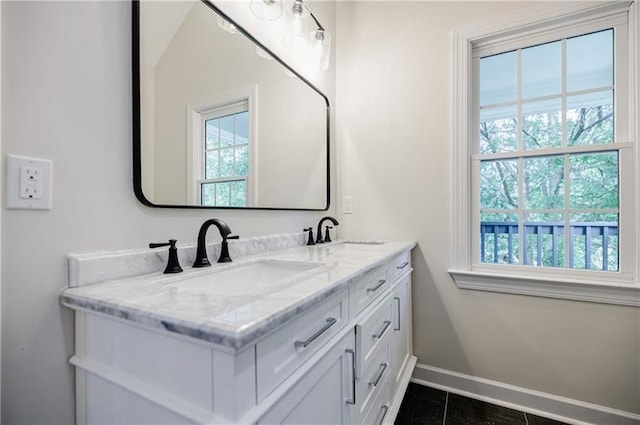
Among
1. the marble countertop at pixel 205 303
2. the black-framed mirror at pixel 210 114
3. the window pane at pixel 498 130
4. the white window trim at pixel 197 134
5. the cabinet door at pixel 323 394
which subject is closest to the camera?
the marble countertop at pixel 205 303

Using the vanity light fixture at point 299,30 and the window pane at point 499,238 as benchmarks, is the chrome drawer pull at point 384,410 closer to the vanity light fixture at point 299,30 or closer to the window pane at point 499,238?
the window pane at point 499,238

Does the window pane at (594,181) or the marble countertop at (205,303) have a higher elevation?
the window pane at (594,181)

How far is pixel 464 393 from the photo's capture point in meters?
1.76

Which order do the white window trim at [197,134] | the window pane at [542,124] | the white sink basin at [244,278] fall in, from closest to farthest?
the white sink basin at [244,278], the white window trim at [197,134], the window pane at [542,124]

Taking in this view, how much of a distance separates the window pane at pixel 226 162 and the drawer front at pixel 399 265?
844 millimetres

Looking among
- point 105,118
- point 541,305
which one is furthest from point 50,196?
point 541,305

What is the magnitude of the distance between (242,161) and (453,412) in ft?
5.60

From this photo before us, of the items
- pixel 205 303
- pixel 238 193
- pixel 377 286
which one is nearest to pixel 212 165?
pixel 238 193

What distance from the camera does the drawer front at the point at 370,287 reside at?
1029 mm

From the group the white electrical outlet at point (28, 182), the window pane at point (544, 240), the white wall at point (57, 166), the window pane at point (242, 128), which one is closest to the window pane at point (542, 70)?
the window pane at point (544, 240)

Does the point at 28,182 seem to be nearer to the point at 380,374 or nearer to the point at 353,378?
the point at 353,378

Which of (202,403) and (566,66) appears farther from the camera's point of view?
(566,66)

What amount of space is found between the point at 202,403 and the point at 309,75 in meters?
1.83

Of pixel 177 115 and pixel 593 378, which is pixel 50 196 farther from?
pixel 593 378
